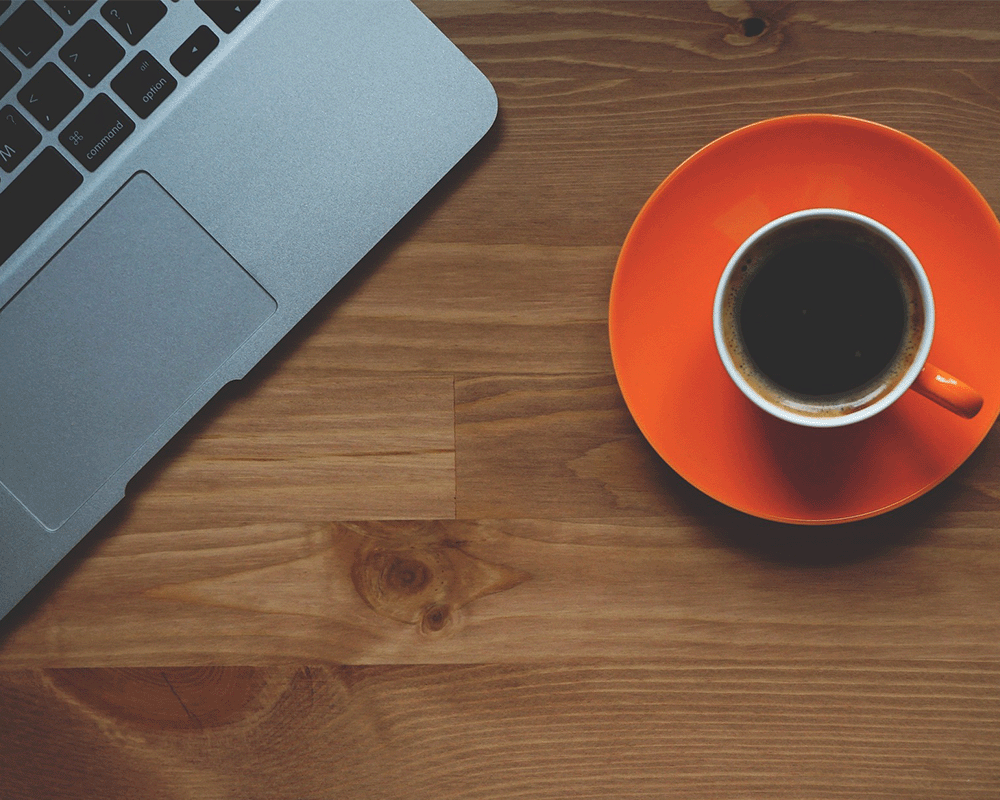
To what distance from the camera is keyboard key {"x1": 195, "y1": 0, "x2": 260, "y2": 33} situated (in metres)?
0.60

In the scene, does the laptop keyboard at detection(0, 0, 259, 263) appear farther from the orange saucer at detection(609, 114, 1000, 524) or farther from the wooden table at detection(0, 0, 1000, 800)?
the orange saucer at detection(609, 114, 1000, 524)

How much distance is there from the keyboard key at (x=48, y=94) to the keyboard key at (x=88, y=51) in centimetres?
1

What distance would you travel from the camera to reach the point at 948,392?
0.55 metres

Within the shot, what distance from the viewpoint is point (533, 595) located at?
689mm

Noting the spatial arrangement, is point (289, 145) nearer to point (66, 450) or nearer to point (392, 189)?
point (392, 189)

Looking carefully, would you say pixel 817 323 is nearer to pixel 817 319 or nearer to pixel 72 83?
pixel 817 319

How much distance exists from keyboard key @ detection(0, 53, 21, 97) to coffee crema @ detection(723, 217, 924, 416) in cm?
55

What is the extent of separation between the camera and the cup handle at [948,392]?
1.78 feet

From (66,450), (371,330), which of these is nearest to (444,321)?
(371,330)

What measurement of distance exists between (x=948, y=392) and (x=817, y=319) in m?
0.12

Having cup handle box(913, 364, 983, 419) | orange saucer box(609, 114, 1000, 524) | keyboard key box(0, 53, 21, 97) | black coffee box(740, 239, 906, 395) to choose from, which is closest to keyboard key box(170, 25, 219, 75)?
keyboard key box(0, 53, 21, 97)

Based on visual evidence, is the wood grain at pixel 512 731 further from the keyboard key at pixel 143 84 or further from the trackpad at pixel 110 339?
the keyboard key at pixel 143 84

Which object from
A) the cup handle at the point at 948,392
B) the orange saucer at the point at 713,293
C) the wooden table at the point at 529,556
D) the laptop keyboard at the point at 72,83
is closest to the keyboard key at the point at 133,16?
the laptop keyboard at the point at 72,83

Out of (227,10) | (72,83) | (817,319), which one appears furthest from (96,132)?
(817,319)
